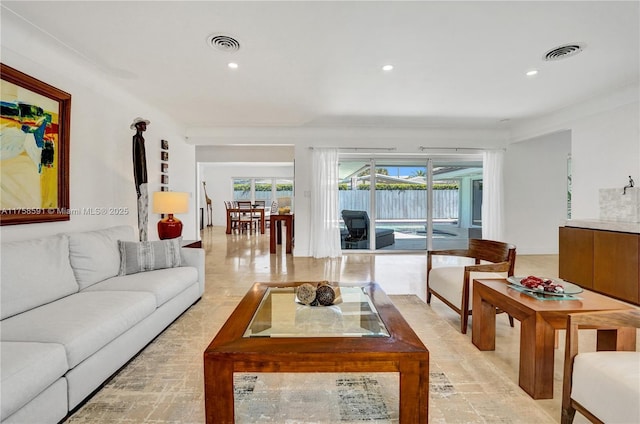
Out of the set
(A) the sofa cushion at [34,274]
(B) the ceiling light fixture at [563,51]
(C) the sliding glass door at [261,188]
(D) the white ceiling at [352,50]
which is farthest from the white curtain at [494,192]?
(C) the sliding glass door at [261,188]

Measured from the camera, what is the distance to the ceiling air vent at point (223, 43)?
2484 millimetres

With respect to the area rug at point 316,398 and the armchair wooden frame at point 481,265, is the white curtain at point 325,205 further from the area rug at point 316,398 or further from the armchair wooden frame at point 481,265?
the area rug at point 316,398

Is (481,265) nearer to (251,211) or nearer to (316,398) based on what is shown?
(316,398)

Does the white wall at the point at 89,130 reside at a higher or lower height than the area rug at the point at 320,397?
higher

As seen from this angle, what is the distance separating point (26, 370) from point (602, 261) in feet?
16.3

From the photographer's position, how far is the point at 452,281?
2.60m

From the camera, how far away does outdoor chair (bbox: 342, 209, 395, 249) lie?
6.16m

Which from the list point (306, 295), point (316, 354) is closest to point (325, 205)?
point (306, 295)

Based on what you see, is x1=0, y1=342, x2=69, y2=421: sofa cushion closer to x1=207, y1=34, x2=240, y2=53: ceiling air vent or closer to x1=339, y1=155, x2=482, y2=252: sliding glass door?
x1=207, y1=34, x2=240, y2=53: ceiling air vent

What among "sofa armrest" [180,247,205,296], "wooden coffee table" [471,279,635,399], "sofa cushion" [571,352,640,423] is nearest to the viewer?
"sofa cushion" [571,352,640,423]

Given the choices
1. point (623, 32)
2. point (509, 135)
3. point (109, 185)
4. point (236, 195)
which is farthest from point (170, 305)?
point (236, 195)

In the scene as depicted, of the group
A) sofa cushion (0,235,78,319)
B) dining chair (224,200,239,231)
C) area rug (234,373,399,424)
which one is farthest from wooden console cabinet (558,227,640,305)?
dining chair (224,200,239,231)

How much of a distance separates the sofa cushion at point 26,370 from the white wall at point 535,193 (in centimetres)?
663

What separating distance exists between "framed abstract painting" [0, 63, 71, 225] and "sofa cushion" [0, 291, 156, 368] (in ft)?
3.00
